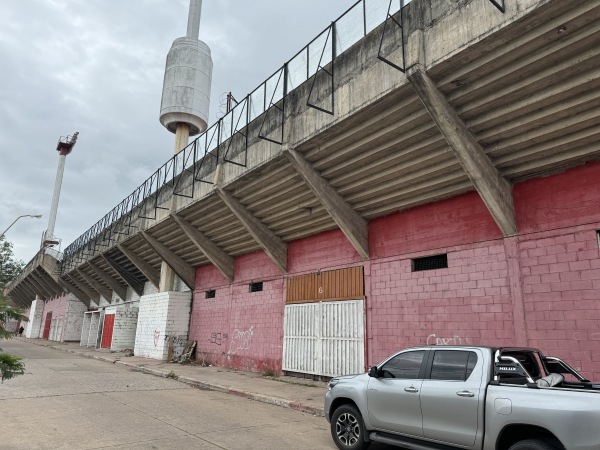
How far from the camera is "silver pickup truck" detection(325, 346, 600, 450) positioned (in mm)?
4051

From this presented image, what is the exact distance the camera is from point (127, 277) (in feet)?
91.3

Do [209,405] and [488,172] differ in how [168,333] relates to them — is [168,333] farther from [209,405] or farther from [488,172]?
[488,172]

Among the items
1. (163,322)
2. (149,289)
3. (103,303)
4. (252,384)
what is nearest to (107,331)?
(149,289)

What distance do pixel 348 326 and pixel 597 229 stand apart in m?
7.00

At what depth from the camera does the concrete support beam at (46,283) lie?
43.9 m

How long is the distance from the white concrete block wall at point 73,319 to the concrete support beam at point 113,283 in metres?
11.7

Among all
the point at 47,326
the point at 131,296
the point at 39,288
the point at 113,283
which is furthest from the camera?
the point at 39,288

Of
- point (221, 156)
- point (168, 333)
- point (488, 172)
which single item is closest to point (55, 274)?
point (168, 333)

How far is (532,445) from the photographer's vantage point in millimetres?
4180

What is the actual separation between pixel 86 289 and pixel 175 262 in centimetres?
2048

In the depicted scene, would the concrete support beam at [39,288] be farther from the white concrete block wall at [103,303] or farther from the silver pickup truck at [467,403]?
the silver pickup truck at [467,403]

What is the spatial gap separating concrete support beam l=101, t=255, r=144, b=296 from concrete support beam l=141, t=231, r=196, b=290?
7.05 meters

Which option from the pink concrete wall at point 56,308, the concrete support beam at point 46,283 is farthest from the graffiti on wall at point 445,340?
the concrete support beam at point 46,283

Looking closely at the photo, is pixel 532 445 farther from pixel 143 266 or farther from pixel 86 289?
pixel 86 289
